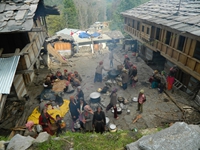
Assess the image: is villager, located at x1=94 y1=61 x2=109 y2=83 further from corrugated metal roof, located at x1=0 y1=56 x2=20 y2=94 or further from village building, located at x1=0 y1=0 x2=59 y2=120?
corrugated metal roof, located at x1=0 y1=56 x2=20 y2=94

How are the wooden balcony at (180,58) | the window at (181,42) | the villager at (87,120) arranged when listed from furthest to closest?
1. the window at (181,42)
2. the wooden balcony at (180,58)
3. the villager at (87,120)

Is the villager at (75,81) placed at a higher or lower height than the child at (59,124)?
lower

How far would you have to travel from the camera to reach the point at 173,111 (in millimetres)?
9875

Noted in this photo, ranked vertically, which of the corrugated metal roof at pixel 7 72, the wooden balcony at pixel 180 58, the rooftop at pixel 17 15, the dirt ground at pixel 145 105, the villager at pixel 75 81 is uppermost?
the rooftop at pixel 17 15

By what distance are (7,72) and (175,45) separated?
40.3ft

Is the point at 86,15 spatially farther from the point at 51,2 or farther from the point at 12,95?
the point at 12,95

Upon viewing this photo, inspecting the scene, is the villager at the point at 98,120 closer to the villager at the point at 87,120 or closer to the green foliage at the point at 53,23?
the villager at the point at 87,120

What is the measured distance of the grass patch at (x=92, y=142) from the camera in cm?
432

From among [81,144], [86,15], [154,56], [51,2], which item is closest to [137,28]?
[154,56]

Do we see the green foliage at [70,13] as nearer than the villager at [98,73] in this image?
No

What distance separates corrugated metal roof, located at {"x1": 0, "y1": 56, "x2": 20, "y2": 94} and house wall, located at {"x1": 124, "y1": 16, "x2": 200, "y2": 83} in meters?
10.7

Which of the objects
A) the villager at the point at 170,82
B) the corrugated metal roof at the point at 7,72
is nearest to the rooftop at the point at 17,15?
the corrugated metal roof at the point at 7,72

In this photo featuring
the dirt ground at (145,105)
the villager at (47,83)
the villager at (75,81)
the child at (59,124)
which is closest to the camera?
the child at (59,124)

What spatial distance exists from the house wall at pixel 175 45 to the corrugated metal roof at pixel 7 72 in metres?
10.7
